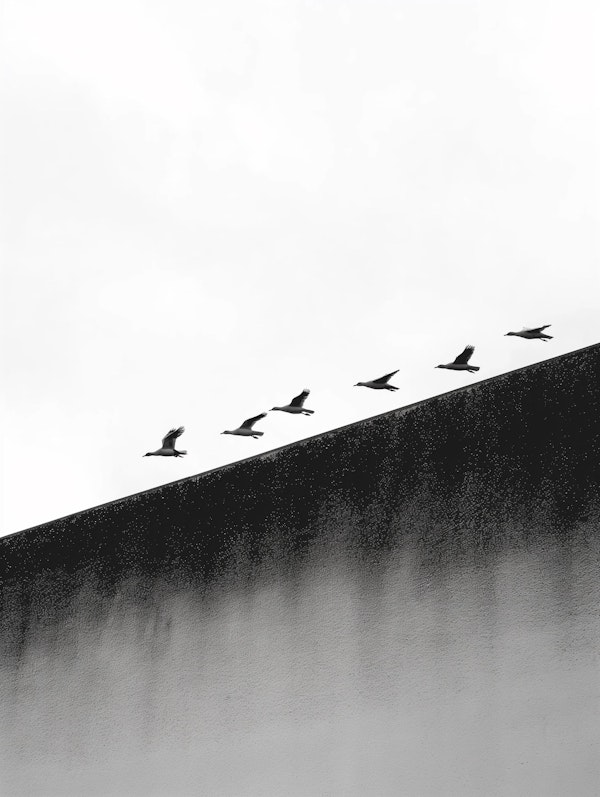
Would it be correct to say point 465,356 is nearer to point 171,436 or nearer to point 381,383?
point 381,383

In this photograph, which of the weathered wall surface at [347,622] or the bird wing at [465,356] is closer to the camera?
the weathered wall surface at [347,622]

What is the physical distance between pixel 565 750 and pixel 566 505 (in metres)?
1.74

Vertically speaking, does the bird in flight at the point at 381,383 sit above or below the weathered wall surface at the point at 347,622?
above

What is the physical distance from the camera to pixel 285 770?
9.04m

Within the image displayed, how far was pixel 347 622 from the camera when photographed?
30.6 feet

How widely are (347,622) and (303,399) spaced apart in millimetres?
2723

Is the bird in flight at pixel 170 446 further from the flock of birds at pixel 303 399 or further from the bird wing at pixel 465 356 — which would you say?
the bird wing at pixel 465 356

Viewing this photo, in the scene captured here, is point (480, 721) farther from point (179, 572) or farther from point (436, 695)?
point (179, 572)

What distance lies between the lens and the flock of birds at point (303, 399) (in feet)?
34.6

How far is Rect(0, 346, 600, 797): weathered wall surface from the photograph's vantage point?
27.4 feet


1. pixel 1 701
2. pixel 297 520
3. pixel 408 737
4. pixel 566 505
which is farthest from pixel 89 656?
pixel 566 505

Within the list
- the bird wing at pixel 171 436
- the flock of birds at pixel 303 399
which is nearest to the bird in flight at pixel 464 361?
the flock of birds at pixel 303 399

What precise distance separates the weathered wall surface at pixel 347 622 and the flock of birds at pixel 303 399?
0.85 meters

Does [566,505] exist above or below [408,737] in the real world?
above
